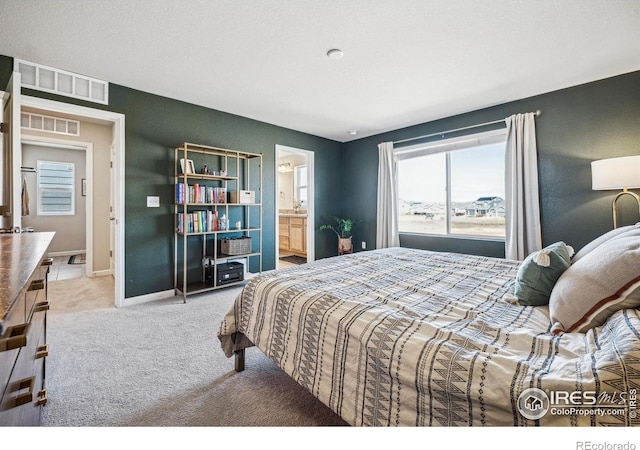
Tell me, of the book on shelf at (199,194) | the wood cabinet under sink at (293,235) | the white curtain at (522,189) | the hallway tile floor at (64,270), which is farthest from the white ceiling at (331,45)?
the hallway tile floor at (64,270)

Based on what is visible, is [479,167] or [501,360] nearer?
[501,360]

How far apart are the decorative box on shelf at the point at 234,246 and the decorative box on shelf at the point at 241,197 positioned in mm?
530

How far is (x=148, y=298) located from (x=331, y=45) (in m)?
3.34

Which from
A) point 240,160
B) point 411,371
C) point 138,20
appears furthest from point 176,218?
point 411,371

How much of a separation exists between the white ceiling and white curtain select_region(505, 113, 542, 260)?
1.36 ft

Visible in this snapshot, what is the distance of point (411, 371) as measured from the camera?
2.99 ft

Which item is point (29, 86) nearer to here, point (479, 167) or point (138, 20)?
point (138, 20)

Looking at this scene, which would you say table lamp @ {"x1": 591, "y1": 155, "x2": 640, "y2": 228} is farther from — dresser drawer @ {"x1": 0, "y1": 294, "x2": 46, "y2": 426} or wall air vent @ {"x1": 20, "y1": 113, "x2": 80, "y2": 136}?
wall air vent @ {"x1": 20, "y1": 113, "x2": 80, "y2": 136}

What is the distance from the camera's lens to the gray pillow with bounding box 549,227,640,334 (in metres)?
0.95

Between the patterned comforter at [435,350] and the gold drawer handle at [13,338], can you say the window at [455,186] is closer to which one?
the patterned comforter at [435,350]
